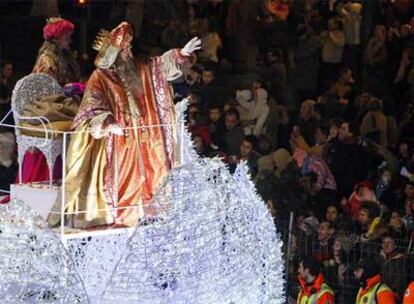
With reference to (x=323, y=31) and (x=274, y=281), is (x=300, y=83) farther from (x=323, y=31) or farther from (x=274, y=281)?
(x=274, y=281)

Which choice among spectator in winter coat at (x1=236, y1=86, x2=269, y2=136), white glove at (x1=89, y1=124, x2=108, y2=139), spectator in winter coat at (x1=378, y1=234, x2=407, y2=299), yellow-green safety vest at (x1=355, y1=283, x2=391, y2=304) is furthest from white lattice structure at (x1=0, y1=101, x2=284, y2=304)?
spectator in winter coat at (x1=236, y1=86, x2=269, y2=136)

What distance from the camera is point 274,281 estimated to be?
9633mm

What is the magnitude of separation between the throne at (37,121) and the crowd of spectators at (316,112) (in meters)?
2.38

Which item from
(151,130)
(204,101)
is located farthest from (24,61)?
(151,130)

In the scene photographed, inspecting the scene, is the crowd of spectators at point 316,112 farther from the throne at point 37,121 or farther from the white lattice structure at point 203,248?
the white lattice structure at point 203,248

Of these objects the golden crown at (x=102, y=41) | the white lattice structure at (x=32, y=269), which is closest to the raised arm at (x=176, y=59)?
the golden crown at (x=102, y=41)

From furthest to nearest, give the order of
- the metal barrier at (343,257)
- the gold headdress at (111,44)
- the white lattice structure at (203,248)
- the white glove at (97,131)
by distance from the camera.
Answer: the metal barrier at (343,257), the gold headdress at (111,44), the white glove at (97,131), the white lattice structure at (203,248)

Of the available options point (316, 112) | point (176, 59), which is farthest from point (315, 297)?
point (316, 112)

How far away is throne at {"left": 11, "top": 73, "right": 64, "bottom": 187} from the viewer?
10.2m

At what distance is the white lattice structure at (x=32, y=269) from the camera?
8.62 metres

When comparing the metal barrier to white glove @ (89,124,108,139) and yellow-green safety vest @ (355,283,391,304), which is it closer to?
yellow-green safety vest @ (355,283,391,304)

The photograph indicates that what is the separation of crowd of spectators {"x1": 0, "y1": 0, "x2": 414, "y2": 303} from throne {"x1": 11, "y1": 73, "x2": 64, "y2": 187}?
7.81 feet

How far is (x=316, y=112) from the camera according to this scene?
657 inches

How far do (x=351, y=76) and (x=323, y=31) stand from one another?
A: 792mm
